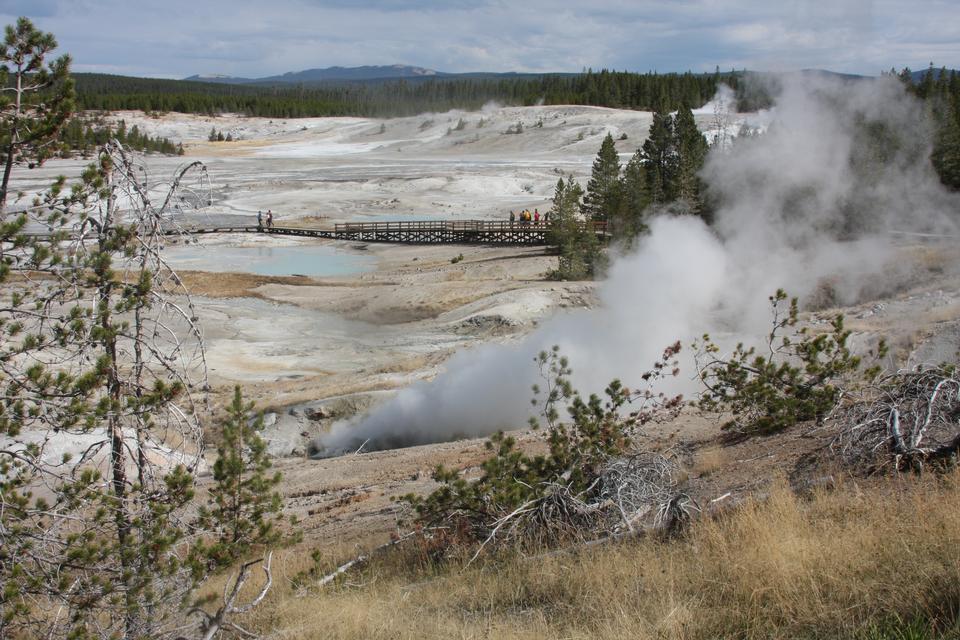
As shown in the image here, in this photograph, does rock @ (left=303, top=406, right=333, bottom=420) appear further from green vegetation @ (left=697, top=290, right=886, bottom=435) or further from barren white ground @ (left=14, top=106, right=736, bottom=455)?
green vegetation @ (left=697, top=290, right=886, bottom=435)

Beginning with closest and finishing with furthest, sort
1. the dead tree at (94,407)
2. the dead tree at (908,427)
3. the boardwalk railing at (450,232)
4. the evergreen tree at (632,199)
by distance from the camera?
the dead tree at (94,407) → the dead tree at (908,427) → the evergreen tree at (632,199) → the boardwalk railing at (450,232)

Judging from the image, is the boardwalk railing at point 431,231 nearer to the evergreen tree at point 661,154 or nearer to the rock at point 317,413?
the evergreen tree at point 661,154

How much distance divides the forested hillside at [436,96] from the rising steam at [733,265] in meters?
64.0

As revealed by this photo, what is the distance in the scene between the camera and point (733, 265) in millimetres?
19391

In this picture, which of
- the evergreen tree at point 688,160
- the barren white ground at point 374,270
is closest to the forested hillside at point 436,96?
the barren white ground at point 374,270

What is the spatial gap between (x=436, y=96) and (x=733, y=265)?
430 feet

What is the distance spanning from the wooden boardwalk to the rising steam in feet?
67.2

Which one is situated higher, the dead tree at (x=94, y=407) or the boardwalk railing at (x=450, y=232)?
the dead tree at (x=94, y=407)

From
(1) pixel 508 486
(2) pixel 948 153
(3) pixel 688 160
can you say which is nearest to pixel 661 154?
(3) pixel 688 160

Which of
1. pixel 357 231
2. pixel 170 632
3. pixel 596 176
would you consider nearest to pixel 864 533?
pixel 170 632

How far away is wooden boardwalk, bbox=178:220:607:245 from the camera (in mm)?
43906

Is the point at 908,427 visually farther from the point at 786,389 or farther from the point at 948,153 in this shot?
the point at 948,153

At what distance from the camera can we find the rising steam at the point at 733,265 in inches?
634

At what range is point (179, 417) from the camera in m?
5.64
